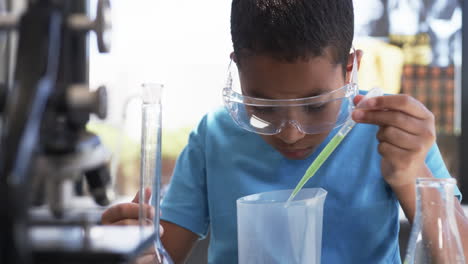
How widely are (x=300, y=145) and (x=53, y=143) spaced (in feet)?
2.45

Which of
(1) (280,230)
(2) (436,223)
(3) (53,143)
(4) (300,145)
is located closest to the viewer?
(3) (53,143)

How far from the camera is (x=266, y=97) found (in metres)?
1.03

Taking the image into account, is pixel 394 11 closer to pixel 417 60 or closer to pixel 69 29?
pixel 417 60

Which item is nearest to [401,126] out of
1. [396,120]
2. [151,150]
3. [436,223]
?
[396,120]

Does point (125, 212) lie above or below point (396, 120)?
below

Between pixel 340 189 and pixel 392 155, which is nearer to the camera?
pixel 392 155

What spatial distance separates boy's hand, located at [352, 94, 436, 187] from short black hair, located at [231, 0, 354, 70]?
131 millimetres

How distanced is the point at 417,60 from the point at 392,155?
66.5 inches

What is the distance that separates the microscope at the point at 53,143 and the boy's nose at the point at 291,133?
0.51 m

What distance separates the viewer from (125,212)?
0.89 metres

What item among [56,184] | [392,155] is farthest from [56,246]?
[392,155]

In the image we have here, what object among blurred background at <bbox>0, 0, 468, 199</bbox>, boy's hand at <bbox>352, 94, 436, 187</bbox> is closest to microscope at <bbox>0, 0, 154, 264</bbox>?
boy's hand at <bbox>352, 94, 436, 187</bbox>

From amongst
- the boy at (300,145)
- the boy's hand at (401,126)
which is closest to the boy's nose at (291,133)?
the boy at (300,145)

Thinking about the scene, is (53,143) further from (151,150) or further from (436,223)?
(436,223)
